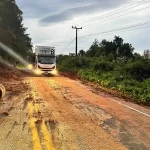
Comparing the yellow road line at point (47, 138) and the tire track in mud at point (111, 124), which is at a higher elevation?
the yellow road line at point (47, 138)

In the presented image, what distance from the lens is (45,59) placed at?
4325 centimetres

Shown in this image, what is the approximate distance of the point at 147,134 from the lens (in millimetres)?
8922

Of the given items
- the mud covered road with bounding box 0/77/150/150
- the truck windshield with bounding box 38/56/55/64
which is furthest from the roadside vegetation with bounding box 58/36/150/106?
the truck windshield with bounding box 38/56/55/64

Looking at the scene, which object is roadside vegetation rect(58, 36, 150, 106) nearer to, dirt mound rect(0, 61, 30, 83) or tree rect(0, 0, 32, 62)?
dirt mound rect(0, 61, 30, 83)

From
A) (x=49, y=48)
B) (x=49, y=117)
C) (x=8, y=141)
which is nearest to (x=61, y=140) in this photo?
(x=8, y=141)

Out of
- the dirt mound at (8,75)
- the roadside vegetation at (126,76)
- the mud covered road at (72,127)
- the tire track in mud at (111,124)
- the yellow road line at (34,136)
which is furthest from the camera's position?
the dirt mound at (8,75)

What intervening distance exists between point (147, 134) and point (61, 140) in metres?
2.43

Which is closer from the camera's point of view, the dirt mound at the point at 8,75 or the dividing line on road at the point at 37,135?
the dividing line on road at the point at 37,135

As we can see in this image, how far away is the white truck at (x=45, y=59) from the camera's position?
43.1 m

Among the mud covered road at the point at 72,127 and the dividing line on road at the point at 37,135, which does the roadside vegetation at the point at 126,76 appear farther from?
the dividing line on road at the point at 37,135

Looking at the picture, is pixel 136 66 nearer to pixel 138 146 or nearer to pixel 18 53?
pixel 138 146

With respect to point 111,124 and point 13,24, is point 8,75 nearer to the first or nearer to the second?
point 111,124

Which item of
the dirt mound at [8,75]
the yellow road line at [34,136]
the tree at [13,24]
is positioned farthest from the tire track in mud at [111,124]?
the tree at [13,24]

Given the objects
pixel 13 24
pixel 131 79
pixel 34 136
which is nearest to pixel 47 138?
pixel 34 136
